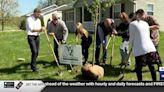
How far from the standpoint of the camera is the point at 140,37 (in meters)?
9.17

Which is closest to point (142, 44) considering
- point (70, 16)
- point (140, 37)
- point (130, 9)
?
point (140, 37)

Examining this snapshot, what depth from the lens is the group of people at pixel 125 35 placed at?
9.18 m

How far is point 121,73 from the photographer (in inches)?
438

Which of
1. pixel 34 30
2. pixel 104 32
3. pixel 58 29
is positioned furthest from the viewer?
pixel 104 32

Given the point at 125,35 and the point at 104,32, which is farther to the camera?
the point at 104,32

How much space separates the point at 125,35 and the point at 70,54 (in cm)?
171

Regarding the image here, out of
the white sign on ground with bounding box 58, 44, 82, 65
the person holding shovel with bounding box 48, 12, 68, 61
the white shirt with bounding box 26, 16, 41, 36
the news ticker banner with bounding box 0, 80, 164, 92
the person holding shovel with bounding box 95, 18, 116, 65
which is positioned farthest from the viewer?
the person holding shovel with bounding box 95, 18, 116, 65

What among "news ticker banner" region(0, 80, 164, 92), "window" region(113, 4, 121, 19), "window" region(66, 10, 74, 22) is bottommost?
"window" region(66, 10, 74, 22)

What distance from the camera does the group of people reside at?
9.18 metres

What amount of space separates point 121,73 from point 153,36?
1212 millimetres

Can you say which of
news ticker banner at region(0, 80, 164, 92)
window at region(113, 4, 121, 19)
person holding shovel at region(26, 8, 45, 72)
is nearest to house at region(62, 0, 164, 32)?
window at region(113, 4, 121, 19)

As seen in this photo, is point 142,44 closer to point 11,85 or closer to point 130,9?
point 11,85

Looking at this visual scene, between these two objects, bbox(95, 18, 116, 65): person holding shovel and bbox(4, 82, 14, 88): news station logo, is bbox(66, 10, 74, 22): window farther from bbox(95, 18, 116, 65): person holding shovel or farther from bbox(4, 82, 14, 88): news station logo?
bbox(4, 82, 14, 88): news station logo

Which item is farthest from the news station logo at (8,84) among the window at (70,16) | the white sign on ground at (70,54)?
the window at (70,16)
